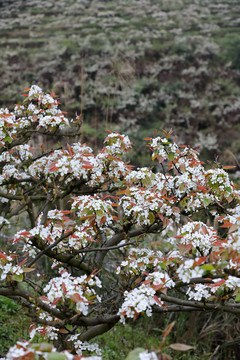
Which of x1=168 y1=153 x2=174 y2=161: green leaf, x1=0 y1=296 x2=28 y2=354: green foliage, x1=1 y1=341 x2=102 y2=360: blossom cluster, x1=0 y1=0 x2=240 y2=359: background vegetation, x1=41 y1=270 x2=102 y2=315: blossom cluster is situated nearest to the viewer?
x1=1 y1=341 x2=102 y2=360: blossom cluster

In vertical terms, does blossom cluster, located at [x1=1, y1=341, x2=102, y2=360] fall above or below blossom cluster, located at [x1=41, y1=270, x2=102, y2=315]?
above

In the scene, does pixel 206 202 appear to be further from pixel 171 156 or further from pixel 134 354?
pixel 134 354

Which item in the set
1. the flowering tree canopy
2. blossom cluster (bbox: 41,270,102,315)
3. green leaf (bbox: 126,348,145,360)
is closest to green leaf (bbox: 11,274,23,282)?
the flowering tree canopy

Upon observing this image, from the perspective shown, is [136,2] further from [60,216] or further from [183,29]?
[60,216]

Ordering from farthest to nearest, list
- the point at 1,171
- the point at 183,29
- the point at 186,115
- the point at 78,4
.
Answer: the point at 78,4 < the point at 183,29 < the point at 186,115 < the point at 1,171

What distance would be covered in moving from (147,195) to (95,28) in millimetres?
11135

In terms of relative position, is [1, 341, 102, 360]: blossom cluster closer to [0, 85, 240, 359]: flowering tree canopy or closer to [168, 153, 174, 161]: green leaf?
[0, 85, 240, 359]: flowering tree canopy

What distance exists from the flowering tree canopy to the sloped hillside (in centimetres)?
442

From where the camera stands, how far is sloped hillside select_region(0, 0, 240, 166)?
801 cm

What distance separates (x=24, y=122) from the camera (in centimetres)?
212

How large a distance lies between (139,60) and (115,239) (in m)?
8.78

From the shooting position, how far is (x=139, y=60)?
9.84m

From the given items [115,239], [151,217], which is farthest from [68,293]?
[115,239]

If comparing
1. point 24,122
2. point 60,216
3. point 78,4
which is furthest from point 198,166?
point 78,4
